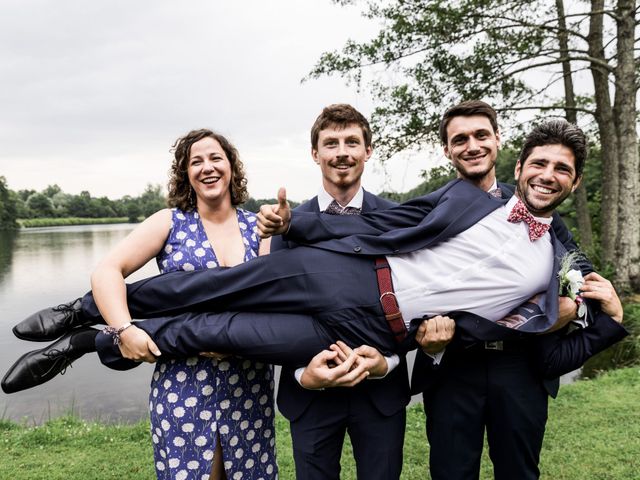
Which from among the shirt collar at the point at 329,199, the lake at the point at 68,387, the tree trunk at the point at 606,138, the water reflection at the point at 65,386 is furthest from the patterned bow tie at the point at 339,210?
the tree trunk at the point at 606,138

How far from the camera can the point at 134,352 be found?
2.42 meters

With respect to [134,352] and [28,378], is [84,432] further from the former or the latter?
[134,352]

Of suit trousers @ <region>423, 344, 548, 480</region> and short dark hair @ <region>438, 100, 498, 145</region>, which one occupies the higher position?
short dark hair @ <region>438, 100, 498, 145</region>

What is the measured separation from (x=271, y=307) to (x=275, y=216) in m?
0.48

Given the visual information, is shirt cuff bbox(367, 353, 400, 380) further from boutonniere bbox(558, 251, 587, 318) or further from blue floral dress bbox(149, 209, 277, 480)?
boutonniere bbox(558, 251, 587, 318)

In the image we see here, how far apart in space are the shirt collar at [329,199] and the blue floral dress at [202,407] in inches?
16.8

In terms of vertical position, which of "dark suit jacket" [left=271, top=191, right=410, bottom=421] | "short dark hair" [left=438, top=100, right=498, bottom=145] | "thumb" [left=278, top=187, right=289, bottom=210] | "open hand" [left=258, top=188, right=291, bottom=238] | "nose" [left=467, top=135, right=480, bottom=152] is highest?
"short dark hair" [left=438, top=100, right=498, bottom=145]

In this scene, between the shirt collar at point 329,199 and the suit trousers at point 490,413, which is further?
the shirt collar at point 329,199

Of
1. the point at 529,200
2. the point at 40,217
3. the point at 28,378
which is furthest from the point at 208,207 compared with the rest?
the point at 40,217

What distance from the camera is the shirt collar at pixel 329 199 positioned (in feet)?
9.14

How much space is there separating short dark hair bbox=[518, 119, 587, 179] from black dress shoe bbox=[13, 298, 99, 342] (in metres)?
2.39

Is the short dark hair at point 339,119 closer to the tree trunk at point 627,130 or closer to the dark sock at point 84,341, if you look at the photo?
the dark sock at point 84,341

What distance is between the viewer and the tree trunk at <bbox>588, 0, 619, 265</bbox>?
10844 mm

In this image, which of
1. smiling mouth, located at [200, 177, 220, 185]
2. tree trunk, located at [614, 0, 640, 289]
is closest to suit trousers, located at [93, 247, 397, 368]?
smiling mouth, located at [200, 177, 220, 185]
